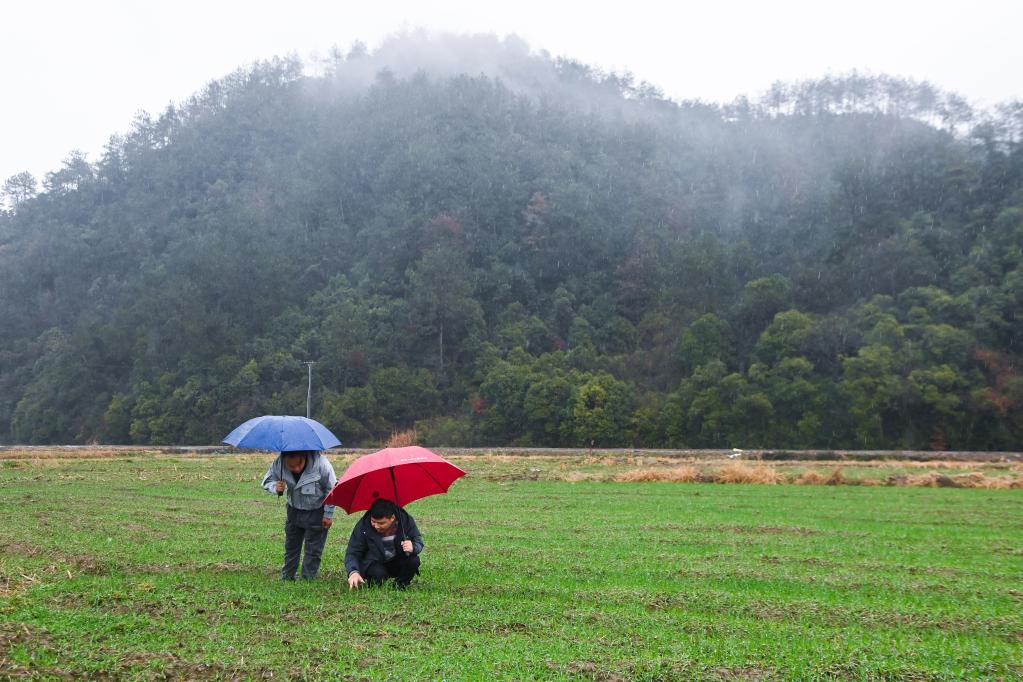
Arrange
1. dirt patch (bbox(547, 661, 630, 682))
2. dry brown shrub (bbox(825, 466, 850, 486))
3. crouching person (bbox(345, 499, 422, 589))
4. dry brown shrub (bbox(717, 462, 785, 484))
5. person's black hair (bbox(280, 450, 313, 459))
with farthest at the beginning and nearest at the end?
dry brown shrub (bbox(717, 462, 785, 484)), dry brown shrub (bbox(825, 466, 850, 486)), person's black hair (bbox(280, 450, 313, 459)), crouching person (bbox(345, 499, 422, 589)), dirt patch (bbox(547, 661, 630, 682))

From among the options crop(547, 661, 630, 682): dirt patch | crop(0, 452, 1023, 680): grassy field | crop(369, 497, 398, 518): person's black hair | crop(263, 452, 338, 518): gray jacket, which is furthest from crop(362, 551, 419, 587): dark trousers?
crop(547, 661, 630, 682): dirt patch

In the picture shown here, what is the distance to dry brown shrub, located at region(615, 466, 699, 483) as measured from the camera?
25.2 m

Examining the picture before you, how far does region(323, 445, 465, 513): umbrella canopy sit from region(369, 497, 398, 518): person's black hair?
0.70ft

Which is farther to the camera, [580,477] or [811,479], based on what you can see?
[580,477]

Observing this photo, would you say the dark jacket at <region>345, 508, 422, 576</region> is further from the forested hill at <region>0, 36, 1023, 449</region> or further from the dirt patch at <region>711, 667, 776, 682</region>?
the forested hill at <region>0, 36, 1023, 449</region>

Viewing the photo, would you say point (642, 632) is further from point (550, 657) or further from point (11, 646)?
point (11, 646)

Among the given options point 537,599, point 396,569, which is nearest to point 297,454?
point 396,569

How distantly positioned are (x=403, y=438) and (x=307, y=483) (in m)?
52.0

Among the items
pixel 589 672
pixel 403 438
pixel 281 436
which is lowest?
pixel 403 438

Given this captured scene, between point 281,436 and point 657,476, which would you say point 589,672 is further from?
point 657,476

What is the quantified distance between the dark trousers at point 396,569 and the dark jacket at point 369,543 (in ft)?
0.19

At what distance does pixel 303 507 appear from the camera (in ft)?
29.1

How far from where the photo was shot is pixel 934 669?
562 cm

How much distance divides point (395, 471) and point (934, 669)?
17.4ft
